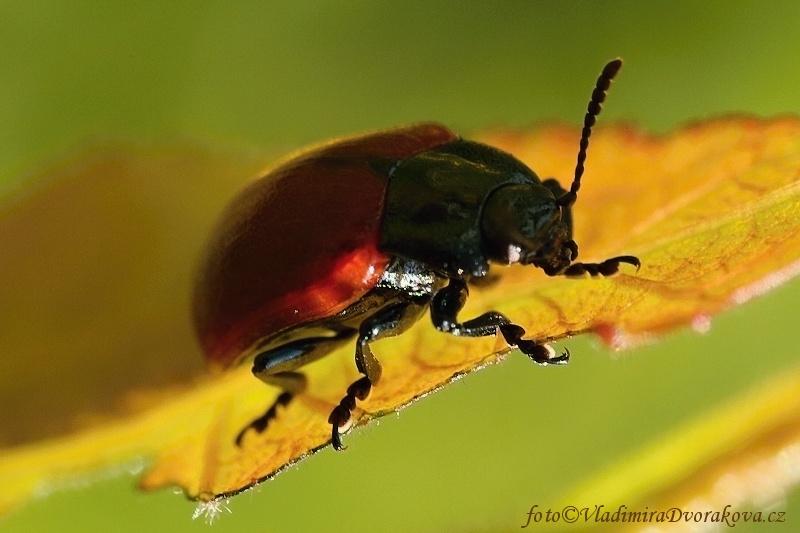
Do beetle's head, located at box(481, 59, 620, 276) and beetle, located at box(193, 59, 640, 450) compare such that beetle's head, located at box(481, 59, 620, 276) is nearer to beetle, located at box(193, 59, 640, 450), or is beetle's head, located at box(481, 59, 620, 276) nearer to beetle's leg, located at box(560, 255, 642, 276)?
beetle, located at box(193, 59, 640, 450)

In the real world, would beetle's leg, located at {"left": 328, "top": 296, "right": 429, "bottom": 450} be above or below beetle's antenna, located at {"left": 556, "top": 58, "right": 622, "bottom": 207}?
below

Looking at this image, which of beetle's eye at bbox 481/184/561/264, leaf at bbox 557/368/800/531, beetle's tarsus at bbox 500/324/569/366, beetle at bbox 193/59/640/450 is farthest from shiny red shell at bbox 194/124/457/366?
leaf at bbox 557/368/800/531

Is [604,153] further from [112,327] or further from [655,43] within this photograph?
[112,327]

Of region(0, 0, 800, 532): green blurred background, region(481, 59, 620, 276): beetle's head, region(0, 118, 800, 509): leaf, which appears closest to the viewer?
region(0, 118, 800, 509): leaf

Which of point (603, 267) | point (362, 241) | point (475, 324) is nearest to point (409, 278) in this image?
point (362, 241)

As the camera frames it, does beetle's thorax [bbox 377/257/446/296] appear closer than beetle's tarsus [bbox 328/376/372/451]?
No

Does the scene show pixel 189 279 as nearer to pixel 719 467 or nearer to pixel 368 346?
pixel 368 346
